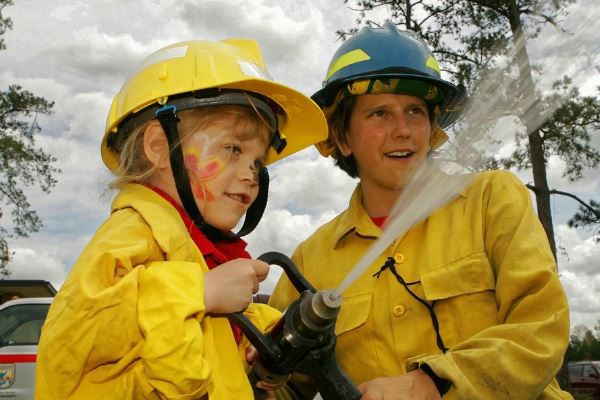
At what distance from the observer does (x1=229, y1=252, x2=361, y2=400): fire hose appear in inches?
94.3

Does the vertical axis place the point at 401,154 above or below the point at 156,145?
above

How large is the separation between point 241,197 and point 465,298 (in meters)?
1.08

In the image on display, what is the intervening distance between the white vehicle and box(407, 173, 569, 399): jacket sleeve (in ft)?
27.0

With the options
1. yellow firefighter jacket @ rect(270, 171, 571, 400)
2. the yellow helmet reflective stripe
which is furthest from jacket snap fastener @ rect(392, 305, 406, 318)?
the yellow helmet reflective stripe

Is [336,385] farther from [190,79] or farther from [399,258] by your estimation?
[190,79]

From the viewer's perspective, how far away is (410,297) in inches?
123

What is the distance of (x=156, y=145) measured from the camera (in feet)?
9.18

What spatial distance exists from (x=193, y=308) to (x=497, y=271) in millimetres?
1488

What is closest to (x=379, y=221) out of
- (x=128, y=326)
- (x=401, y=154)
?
(x=401, y=154)

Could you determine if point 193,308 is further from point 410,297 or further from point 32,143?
point 32,143

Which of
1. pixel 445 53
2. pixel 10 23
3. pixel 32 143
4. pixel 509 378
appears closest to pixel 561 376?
pixel 445 53

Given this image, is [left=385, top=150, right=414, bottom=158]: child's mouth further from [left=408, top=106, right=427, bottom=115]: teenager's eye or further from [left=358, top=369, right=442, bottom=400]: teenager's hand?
[left=358, top=369, right=442, bottom=400]: teenager's hand

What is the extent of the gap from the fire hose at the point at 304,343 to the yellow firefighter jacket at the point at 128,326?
0.31 m

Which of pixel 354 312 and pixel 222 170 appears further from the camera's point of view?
pixel 354 312
